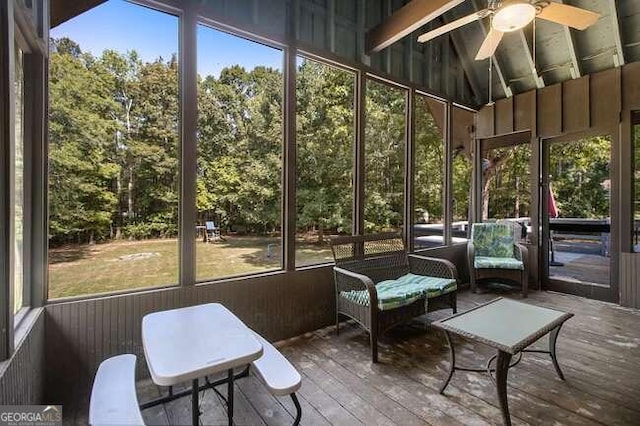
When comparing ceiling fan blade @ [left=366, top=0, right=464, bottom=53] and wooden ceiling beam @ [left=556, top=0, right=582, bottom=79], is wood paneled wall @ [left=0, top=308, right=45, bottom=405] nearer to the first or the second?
ceiling fan blade @ [left=366, top=0, right=464, bottom=53]

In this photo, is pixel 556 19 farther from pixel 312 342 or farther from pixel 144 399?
pixel 144 399

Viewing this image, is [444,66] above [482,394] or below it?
above

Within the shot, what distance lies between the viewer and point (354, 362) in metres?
2.68

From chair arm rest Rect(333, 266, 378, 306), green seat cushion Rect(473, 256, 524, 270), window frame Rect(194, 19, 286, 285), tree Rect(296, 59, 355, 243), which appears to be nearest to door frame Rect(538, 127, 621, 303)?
green seat cushion Rect(473, 256, 524, 270)

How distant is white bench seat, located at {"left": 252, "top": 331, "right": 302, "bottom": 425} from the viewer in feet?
5.27

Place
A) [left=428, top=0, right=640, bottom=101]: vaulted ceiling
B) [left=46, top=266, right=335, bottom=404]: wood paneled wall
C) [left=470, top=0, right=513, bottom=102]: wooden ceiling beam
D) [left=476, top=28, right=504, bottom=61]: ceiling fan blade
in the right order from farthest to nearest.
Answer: [left=470, top=0, right=513, bottom=102]: wooden ceiling beam, [left=428, top=0, right=640, bottom=101]: vaulted ceiling, [left=476, top=28, right=504, bottom=61]: ceiling fan blade, [left=46, top=266, right=335, bottom=404]: wood paneled wall

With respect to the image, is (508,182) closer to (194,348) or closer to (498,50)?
(498,50)

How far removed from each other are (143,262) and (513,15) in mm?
3453

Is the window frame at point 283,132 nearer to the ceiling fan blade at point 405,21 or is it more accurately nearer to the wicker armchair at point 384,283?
the wicker armchair at point 384,283

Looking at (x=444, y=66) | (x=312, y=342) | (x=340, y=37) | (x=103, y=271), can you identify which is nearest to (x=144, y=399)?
(x=103, y=271)

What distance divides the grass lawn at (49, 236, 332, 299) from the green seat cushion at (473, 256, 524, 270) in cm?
275

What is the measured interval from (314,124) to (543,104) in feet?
11.6

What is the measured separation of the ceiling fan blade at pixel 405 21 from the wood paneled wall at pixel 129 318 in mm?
2749

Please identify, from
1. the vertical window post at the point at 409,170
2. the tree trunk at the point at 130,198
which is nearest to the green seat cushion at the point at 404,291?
the vertical window post at the point at 409,170
